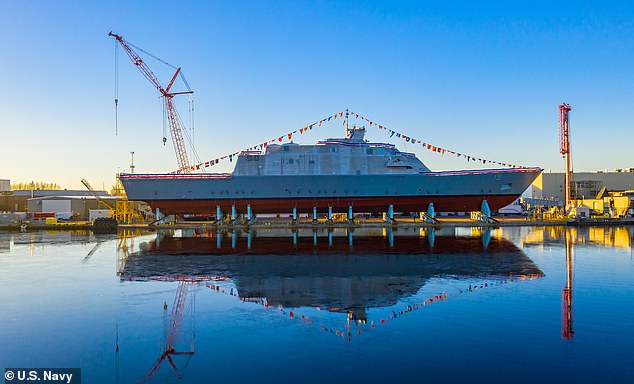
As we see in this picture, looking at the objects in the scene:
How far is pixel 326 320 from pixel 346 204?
45112mm

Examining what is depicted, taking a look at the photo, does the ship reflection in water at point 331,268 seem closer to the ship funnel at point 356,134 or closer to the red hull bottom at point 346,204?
the red hull bottom at point 346,204

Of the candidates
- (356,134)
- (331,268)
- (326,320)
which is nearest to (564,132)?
(356,134)

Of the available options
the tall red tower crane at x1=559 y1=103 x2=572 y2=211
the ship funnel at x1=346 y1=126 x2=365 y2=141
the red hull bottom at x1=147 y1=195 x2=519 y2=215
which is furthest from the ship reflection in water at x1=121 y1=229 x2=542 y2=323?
the tall red tower crane at x1=559 y1=103 x2=572 y2=211

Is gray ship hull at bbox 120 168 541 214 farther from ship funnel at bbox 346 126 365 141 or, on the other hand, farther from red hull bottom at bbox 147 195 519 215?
ship funnel at bbox 346 126 365 141

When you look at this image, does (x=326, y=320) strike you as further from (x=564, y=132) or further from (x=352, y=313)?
(x=564, y=132)

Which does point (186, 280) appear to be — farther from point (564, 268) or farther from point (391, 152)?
point (391, 152)

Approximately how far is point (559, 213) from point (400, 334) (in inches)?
2598

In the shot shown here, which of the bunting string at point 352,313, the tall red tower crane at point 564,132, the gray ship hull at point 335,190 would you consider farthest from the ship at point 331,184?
the bunting string at point 352,313

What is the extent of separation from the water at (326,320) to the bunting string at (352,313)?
0.21ft

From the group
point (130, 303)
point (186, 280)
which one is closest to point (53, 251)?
point (186, 280)

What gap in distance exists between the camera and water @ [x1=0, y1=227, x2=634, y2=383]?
32.4 feet

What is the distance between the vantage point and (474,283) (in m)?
18.7

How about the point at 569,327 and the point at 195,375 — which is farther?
the point at 569,327

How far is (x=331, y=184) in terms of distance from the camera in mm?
57438
